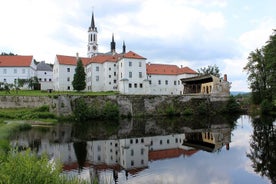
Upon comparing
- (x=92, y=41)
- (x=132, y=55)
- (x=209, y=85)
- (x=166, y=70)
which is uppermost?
(x=92, y=41)

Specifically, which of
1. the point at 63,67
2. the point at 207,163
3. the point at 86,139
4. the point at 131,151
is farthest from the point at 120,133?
the point at 63,67

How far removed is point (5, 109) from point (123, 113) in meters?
17.1

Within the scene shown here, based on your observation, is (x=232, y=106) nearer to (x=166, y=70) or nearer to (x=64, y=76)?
(x=166, y=70)

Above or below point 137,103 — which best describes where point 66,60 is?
above

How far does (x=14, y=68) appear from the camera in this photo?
204 ft

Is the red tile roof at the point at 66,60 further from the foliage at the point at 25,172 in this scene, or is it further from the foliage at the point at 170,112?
the foliage at the point at 25,172

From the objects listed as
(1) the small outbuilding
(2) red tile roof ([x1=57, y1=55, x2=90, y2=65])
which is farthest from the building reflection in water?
(2) red tile roof ([x1=57, y1=55, x2=90, y2=65])

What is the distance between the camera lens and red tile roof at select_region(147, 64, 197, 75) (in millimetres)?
58831

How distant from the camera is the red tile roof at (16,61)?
6219 cm

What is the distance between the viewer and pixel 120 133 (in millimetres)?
27844

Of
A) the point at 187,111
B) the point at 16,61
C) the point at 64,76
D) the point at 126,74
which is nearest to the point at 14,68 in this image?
the point at 16,61

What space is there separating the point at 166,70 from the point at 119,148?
4103 cm

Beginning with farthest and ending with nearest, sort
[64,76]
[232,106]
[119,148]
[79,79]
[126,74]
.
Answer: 1. [64,76]
2. [126,74]
3. [79,79]
4. [232,106]
5. [119,148]

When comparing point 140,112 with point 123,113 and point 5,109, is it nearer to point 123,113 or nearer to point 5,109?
point 123,113
